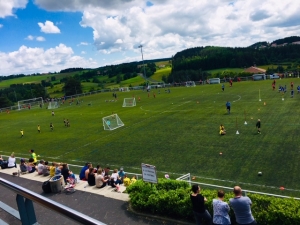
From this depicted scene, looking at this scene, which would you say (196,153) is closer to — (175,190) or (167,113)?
(175,190)

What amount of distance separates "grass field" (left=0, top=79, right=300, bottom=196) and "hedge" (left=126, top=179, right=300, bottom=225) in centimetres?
657

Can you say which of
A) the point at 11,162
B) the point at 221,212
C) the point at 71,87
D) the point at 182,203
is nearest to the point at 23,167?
the point at 11,162

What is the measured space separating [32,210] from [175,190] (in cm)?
791

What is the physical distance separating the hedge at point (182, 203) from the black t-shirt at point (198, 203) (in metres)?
0.82

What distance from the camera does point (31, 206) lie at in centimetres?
306

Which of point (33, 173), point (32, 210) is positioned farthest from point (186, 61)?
point (32, 210)

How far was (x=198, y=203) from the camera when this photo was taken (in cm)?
855

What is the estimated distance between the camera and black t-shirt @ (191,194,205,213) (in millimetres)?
8531

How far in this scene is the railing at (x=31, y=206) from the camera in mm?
2123

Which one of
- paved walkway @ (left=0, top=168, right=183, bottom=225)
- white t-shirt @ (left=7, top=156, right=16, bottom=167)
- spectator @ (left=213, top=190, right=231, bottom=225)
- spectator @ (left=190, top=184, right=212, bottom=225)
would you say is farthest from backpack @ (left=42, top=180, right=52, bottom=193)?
spectator @ (left=213, top=190, right=231, bottom=225)

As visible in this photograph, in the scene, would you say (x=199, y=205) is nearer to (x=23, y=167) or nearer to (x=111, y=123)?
(x=23, y=167)

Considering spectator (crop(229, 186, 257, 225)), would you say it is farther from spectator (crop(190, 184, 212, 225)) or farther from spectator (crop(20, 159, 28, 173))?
spectator (crop(20, 159, 28, 173))

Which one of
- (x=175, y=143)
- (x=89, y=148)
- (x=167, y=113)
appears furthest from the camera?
(x=167, y=113)

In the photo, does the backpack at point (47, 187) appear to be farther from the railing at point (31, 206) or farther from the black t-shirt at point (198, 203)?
the railing at point (31, 206)
